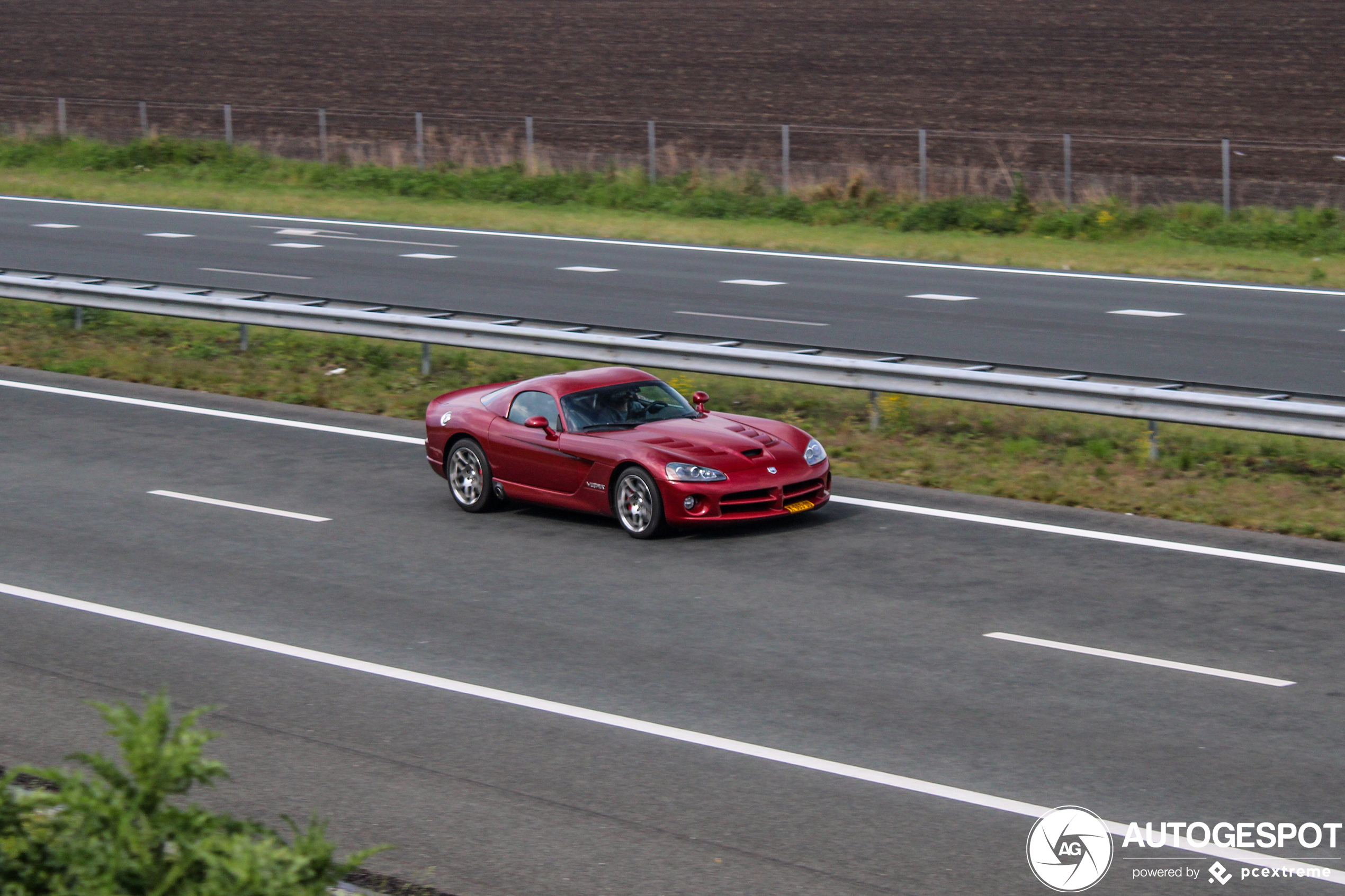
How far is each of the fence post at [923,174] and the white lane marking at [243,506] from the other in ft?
71.2

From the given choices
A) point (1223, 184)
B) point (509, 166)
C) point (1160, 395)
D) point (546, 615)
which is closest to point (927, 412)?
point (1160, 395)

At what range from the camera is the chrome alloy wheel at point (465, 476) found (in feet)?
44.9

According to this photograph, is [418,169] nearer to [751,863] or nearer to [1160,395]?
[1160,395]

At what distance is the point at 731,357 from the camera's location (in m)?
16.7

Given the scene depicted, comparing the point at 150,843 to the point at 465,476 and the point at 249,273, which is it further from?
the point at 249,273

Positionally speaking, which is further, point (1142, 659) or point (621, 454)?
point (621, 454)

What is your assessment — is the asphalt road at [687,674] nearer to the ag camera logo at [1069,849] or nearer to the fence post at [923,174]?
the ag camera logo at [1069,849]

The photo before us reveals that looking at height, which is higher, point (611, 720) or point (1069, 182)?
point (1069, 182)

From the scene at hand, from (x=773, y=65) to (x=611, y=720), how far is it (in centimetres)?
3908

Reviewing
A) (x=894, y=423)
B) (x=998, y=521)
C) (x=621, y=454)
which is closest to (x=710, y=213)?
(x=894, y=423)

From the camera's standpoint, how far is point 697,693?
9.05 metres

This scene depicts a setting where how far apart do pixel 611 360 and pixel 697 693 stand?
8.73 m

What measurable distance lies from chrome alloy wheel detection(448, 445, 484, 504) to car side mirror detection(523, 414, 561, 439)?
61 cm

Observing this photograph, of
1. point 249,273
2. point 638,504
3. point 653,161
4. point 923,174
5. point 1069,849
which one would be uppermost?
point 653,161
